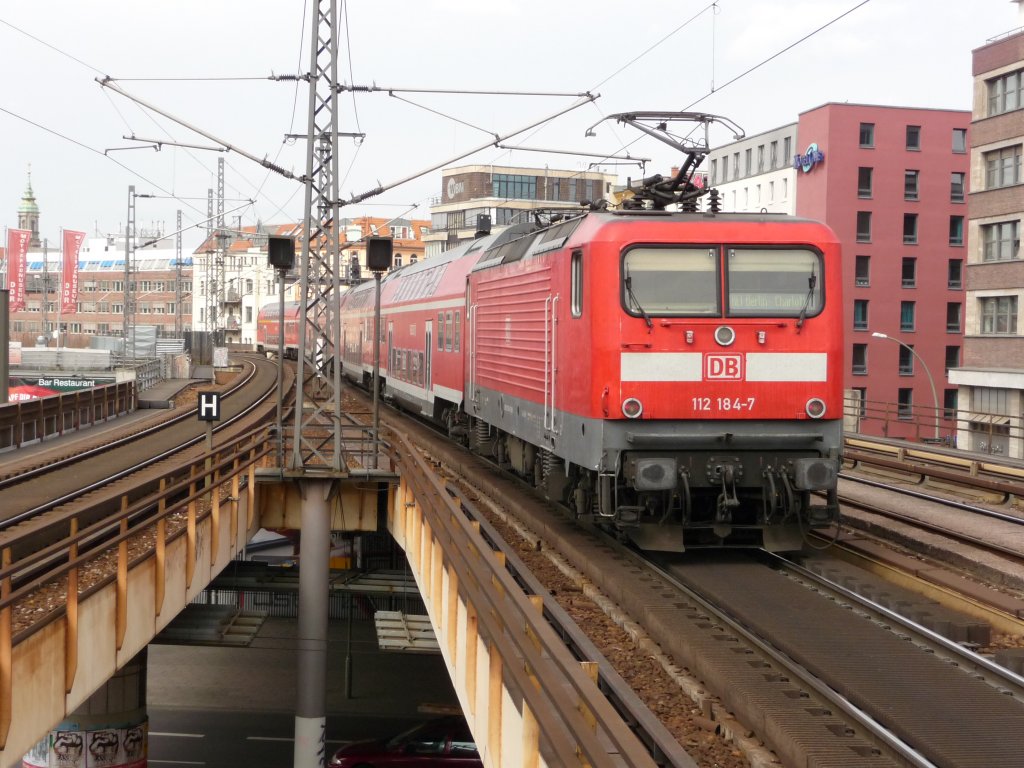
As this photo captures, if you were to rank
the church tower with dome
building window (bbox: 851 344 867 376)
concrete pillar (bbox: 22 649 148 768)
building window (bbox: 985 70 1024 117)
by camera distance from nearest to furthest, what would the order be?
1. concrete pillar (bbox: 22 649 148 768)
2. building window (bbox: 985 70 1024 117)
3. building window (bbox: 851 344 867 376)
4. the church tower with dome

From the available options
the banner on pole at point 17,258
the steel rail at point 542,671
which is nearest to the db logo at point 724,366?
the steel rail at point 542,671

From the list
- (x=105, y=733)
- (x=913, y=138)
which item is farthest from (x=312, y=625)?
(x=913, y=138)

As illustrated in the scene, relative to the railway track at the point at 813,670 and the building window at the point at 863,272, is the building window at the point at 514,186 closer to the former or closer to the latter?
the building window at the point at 863,272

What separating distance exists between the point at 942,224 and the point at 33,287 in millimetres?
92070

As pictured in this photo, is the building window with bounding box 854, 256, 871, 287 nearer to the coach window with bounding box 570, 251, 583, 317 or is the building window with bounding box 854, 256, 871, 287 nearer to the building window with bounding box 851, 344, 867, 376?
the building window with bounding box 851, 344, 867, 376

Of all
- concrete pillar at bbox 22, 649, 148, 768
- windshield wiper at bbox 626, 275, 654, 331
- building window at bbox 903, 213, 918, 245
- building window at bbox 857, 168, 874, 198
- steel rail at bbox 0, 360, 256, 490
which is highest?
building window at bbox 857, 168, 874, 198

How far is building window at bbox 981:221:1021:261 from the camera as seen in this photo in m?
40.2

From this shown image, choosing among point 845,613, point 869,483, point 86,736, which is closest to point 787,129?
point 869,483

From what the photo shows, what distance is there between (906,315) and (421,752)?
147 feet

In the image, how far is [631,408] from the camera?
37.1 feet

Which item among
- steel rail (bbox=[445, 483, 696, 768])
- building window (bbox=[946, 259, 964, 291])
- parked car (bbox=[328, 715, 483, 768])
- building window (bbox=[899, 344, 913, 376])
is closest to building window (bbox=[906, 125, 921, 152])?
building window (bbox=[946, 259, 964, 291])

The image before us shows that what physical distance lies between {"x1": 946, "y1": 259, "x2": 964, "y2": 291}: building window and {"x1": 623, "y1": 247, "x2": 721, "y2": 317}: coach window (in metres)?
52.3

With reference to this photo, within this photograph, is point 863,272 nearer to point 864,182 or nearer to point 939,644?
point 864,182

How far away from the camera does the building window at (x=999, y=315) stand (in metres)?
40.2
